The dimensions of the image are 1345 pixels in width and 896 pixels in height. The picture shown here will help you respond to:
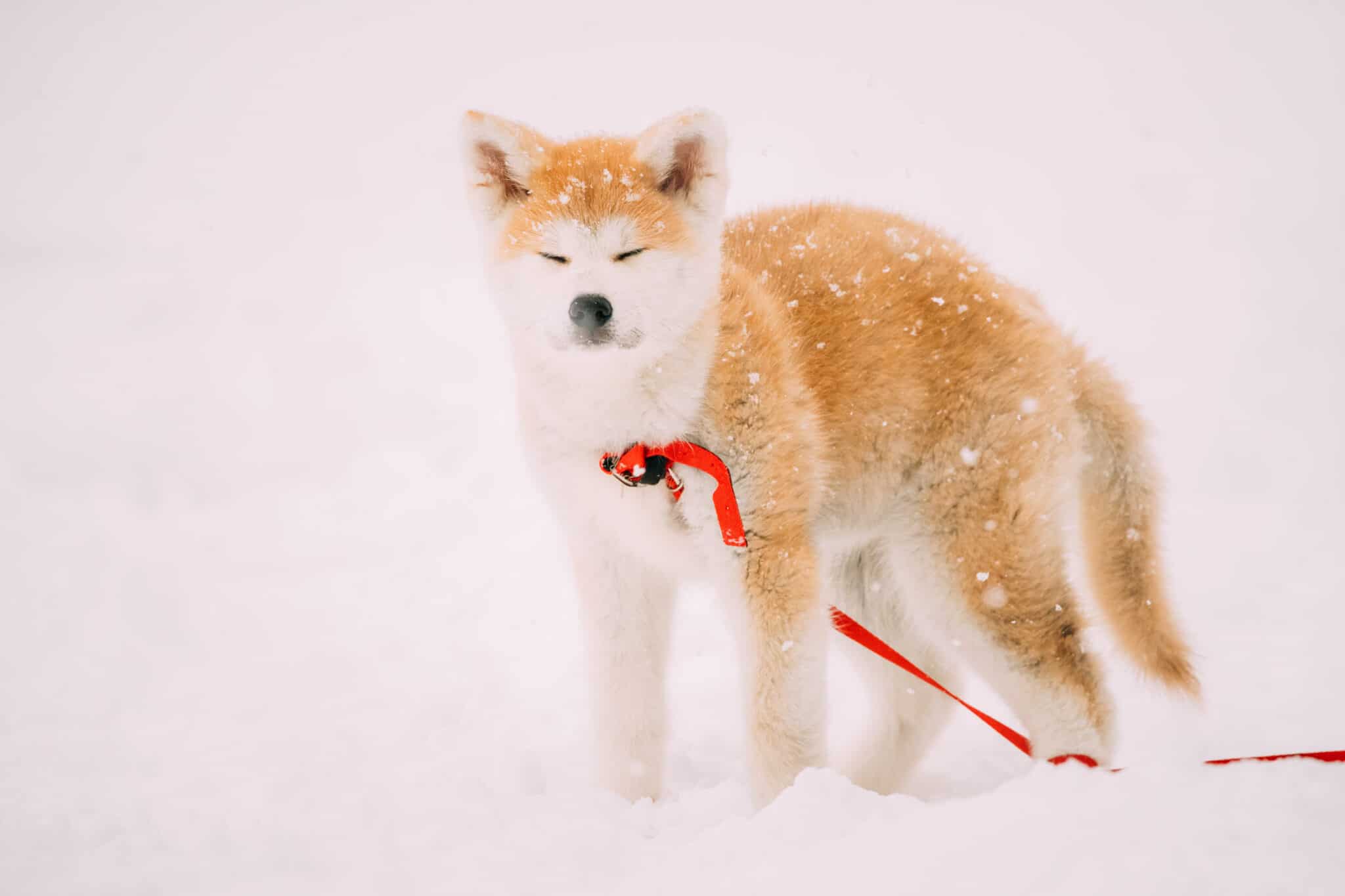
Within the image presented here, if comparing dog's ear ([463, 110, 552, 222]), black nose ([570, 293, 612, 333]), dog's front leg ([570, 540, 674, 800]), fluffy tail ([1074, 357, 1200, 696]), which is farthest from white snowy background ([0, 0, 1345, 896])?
Result: black nose ([570, 293, 612, 333])

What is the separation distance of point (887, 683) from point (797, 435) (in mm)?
1332

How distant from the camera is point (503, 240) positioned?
8.73ft

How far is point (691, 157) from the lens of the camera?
2.71m

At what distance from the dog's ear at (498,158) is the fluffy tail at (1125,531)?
215 cm

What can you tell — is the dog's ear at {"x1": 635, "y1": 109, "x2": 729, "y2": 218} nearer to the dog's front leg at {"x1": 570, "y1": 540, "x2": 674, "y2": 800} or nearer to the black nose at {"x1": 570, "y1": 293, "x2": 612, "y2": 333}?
the black nose at {"x1": 570, "y1": 293, "x2": 612, "y2": 333}

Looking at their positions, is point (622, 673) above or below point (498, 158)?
below

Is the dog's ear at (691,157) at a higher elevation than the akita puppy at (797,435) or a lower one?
higher

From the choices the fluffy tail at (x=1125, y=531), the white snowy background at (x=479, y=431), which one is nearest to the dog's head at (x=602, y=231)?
the white snowy background at (x=479, y=431)

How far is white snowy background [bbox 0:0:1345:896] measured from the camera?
2518mm

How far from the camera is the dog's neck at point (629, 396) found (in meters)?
2.64

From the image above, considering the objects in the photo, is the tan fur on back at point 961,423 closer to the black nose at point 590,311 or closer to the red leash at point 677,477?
the red leash at point 677,477

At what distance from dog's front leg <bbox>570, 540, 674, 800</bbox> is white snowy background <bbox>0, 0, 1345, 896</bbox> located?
0.14m

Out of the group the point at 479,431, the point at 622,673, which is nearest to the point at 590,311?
the point at 622,673

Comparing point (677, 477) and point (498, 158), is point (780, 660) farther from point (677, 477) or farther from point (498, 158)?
point (498, 158)
